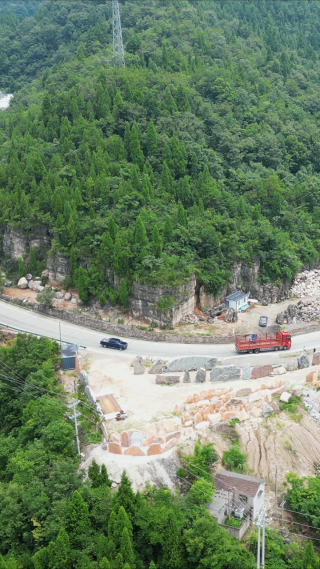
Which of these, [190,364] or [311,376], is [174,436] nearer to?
[190,364]

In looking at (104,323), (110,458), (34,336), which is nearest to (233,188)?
(104,323)

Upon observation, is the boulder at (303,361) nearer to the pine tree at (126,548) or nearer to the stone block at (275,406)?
the stone block at (275,406)

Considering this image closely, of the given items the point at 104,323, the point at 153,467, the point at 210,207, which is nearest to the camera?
the point at 153,467

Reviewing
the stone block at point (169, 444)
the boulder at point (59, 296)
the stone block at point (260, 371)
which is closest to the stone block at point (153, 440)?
the stone block at point (169, 444)

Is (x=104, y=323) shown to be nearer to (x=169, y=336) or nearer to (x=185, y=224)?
(x=169, y=336)

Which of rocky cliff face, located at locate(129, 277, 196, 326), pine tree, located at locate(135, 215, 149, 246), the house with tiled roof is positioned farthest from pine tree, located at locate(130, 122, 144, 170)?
the house with tiled roof
